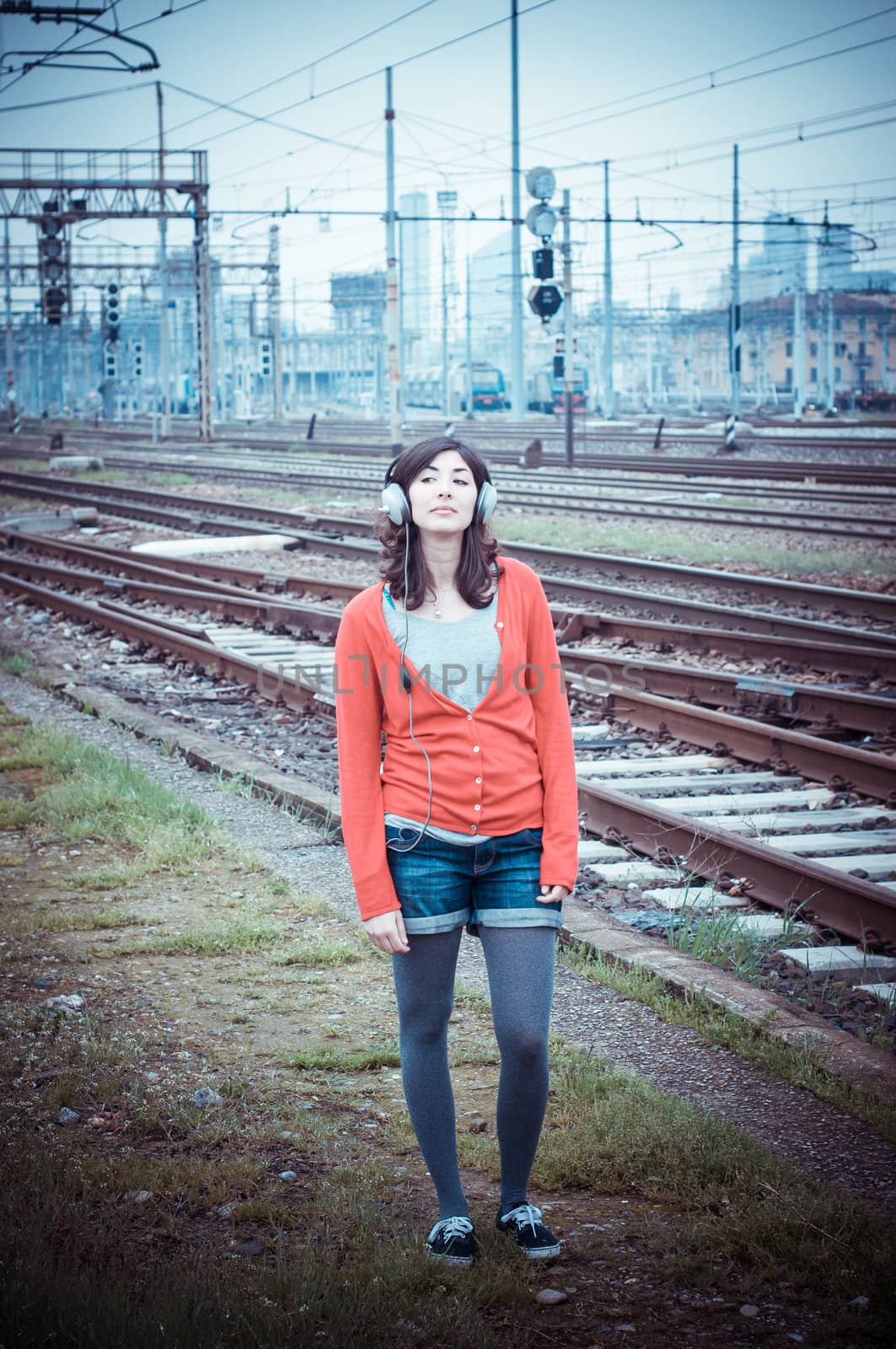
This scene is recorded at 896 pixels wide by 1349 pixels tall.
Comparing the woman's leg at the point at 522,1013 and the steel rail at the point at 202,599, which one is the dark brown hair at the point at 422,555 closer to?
the woman's leg at the point at 522,1013

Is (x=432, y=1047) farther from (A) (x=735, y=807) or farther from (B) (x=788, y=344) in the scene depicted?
(B) (x=788, y=344)

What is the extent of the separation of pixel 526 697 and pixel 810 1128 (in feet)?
5.21

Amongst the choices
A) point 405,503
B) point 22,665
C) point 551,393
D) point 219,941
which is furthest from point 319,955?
point 551,393

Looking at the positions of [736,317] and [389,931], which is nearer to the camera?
[389,931]

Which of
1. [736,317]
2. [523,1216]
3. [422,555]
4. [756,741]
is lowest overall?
[523,1216]

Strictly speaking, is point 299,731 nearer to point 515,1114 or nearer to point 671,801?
point 671,801

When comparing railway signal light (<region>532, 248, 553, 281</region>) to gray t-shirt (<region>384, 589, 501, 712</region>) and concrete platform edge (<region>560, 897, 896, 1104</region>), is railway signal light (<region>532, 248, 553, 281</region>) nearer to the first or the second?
concrete platform edge (<region>560, 897, 896, 1104</region>)

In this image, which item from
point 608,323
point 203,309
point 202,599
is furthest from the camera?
point 608,323

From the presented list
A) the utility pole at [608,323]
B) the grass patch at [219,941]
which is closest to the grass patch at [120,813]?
the grass patch at [219,941]

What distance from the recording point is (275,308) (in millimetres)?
56938

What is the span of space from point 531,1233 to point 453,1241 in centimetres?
18

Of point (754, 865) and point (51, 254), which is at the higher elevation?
point (51, 254)

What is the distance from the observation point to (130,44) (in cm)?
1962

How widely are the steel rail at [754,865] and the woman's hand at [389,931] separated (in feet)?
9.73
